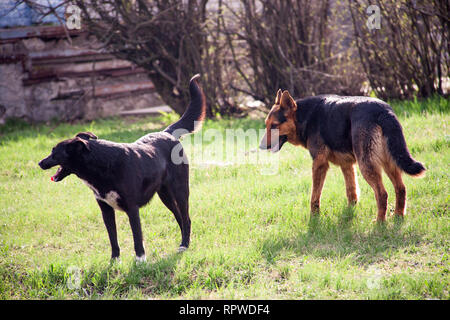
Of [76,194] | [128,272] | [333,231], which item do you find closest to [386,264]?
[333,231]

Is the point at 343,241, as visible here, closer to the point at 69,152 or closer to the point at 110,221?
the point at 110,221

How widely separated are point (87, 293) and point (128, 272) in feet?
1.34

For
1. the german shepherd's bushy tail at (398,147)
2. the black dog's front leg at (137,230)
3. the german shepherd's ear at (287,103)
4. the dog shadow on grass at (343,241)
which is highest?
the german shepherd's ear at (287,103)

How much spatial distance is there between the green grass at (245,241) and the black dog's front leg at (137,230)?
11 centimetres

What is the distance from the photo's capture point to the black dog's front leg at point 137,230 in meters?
4.30

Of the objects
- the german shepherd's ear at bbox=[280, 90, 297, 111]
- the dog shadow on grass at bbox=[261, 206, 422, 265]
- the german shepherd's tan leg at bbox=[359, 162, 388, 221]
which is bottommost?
the dog shadow on grass at bbox=[261, 206, 422, 265]

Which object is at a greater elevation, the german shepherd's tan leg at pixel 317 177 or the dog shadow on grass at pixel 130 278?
the german shepherd's tan leg at pixel 317 177

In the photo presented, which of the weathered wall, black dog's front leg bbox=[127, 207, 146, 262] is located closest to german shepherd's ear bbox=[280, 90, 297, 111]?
black dog's front leg bbox=[127, 207, 146, 262]

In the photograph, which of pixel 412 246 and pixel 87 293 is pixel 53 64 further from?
pixel 412 246

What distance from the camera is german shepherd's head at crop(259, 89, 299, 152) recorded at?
5543 millimetres

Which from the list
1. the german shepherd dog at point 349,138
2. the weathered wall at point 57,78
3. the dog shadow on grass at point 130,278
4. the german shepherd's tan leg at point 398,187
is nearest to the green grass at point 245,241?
the dog shadow on grass at point 130,278

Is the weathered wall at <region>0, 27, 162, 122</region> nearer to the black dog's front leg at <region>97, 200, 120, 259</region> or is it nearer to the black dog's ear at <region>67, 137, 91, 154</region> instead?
the black dog's front leg at <region>97, 200, 120, 259</region>

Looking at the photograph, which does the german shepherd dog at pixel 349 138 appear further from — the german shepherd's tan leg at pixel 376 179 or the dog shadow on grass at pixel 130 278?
the dog shadow on grass at pixel 130 278
